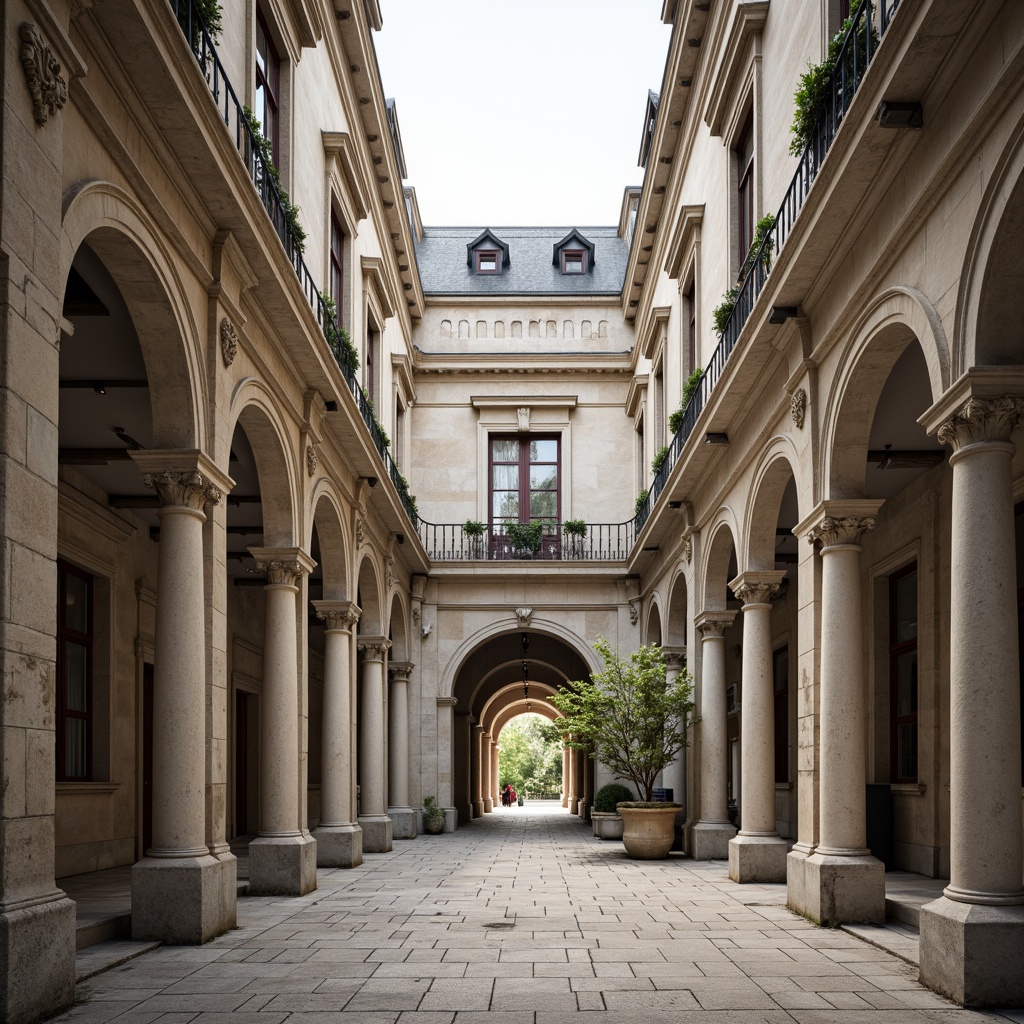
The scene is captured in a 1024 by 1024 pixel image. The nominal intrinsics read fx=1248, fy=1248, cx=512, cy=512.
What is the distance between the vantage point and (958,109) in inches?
318

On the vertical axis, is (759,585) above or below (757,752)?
above

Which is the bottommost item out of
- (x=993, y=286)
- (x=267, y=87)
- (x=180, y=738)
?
(x=180, y=738)

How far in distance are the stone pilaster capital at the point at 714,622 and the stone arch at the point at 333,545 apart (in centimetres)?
536

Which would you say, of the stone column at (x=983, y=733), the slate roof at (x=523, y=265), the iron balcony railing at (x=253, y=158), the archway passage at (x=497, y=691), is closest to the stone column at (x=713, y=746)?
the iron balcony railing at (x=253, y=158)

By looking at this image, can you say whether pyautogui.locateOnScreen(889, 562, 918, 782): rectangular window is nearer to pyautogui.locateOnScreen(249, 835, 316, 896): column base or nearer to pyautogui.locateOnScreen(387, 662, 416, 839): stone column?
pyautogui.locateOnScreen(249, 835, 316, 896): column base

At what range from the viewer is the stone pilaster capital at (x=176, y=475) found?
408 inches

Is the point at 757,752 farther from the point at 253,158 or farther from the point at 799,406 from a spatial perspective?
the point at 253,158

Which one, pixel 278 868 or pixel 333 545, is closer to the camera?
pixel 278 868

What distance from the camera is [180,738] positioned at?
1023 centimetres

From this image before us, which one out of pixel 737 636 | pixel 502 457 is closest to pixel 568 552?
pixel 502 457

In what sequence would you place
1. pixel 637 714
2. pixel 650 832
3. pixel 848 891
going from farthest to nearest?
pixel 637 714 < pixel 650 832 < pixel 848 891

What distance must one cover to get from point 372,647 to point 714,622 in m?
6.65

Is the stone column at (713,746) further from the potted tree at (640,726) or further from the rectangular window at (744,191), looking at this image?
the rectangular window at (744,191)

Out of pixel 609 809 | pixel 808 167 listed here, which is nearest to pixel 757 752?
pixel 808 167
